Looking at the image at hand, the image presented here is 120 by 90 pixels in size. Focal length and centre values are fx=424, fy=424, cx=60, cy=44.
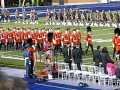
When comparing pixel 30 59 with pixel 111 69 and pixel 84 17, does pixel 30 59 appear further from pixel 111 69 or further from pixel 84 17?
pixel 84 17

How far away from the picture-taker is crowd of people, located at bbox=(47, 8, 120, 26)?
3525cm

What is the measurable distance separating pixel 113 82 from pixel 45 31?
33.4ft

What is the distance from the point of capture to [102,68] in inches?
547

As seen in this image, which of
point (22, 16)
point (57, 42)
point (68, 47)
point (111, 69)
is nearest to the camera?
point (111, 69)

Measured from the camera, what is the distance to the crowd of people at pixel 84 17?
35.2m

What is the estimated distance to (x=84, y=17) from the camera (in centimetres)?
3703

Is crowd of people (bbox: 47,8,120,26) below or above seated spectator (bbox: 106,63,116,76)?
above

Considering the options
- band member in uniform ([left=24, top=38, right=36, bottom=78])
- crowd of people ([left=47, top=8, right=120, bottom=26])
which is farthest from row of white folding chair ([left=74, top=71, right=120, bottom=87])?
crowd of people ([left=47, top=8, right=120, bottom=26])

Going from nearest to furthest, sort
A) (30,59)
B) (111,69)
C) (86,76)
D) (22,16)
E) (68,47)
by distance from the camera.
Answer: (111,69), (86,76), (30,59), (68,47), (22,16)

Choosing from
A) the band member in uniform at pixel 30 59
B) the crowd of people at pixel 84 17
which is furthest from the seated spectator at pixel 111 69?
the crowd of people at pixel 84 17

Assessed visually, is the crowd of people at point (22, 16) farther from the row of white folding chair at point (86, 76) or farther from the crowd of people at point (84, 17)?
the row of white folding chair at point (86, 76)

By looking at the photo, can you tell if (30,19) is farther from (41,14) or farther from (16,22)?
(41,14)

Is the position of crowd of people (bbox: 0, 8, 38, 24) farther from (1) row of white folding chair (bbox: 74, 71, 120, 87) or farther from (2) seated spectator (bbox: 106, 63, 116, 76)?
(2) seated spectator (bbox: 106, 63, 116, 76)

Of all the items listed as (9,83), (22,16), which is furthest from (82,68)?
(22,16)
